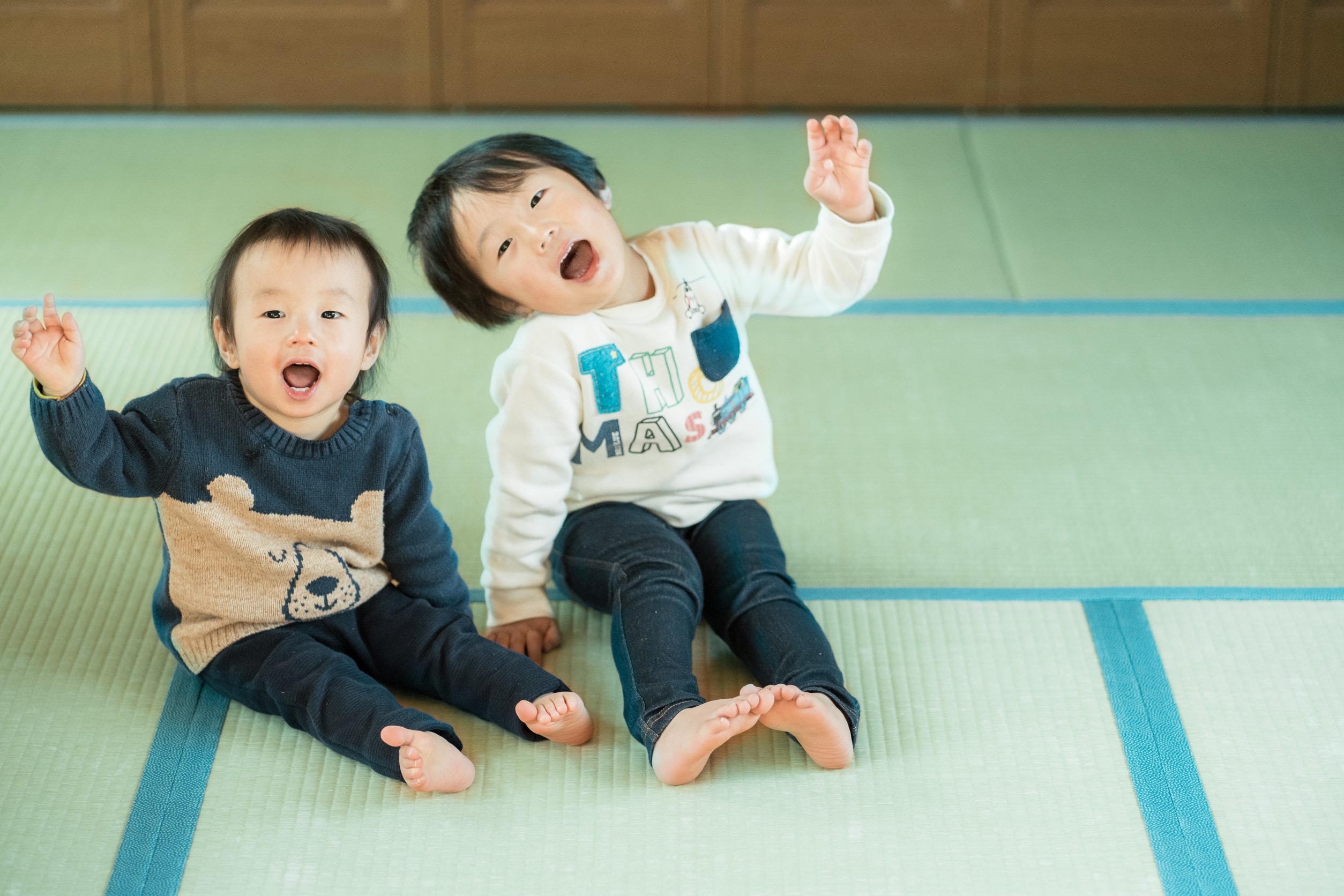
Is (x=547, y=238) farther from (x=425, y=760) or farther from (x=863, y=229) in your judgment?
(x=425, y=760)

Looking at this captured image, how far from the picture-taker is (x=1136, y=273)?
219 cm

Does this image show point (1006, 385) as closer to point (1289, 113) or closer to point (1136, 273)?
point (1136, 273)

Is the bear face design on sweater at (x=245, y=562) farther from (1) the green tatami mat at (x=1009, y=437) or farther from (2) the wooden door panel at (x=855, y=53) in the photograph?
(2) the wooden door panel at (x=855, y=53)

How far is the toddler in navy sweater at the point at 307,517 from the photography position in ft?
3.99

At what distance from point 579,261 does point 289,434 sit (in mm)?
309

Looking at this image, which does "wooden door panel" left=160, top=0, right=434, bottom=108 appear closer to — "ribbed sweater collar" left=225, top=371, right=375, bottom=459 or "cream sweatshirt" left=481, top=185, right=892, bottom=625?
"cream sweatshirt" left=481, top=185, right=892, bottom=625

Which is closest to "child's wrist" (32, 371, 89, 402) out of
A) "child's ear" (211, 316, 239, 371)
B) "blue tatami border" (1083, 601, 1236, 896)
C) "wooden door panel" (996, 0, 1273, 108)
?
"child's ear" (211, 316, 239, 371)

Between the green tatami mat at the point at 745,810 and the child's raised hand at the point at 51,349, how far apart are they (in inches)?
13.9

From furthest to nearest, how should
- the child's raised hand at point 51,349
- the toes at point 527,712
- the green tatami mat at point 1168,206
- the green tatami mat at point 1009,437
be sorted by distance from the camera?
the green tatami mat at point 1168,206, the green tatami mat at point 1009,437, the toes at point 527,712, the child's raised hand at point 51,349

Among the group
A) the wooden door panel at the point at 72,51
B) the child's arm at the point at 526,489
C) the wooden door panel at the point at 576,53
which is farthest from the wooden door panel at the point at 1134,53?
the child's arm at the point at 526,489

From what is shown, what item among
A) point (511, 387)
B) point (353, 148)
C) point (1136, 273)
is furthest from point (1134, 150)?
point (511, 387)

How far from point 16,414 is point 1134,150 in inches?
77.7

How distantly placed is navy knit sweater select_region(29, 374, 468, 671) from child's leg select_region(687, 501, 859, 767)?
0.28 meters

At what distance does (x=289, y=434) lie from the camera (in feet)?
4.13
